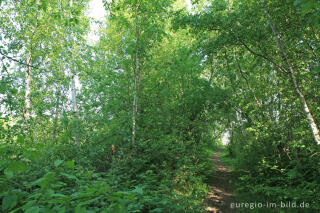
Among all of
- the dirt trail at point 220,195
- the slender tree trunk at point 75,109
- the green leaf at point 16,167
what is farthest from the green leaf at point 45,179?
the dirt trail at point 220,195

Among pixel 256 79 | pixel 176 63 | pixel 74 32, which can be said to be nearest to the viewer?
pixel 256 79

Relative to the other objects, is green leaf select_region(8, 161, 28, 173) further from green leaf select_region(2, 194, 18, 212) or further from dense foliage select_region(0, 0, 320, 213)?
dense foliage select_region(0, 0, 320, 213)

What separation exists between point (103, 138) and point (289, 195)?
20.5 ft

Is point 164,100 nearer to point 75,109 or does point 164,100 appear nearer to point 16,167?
point 75,109

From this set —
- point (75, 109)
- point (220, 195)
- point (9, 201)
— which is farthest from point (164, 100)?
point (9, 201)

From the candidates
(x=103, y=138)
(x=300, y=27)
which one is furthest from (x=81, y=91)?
(x=300, y=27)

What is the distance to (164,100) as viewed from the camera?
859 centimetres

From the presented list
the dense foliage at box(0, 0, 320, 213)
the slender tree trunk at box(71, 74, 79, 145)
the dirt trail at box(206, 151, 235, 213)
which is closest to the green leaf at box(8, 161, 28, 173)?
the dense foliage at box(0, 0, 320, 213)

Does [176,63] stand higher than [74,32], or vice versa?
[74,32]

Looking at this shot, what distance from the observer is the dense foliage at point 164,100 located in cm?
507

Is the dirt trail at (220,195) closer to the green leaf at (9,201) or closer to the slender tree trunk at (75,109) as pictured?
the slender tree trunk at (75,109)

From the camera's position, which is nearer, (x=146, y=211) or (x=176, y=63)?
(x=146, y=211)

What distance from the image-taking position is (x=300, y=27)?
17.8 ft

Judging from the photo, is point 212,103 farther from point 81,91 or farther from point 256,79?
point 81,91
